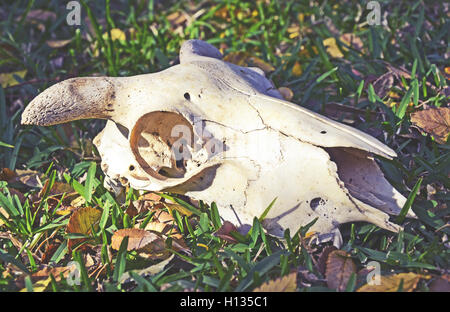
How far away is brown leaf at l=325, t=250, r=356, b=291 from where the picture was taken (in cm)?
244

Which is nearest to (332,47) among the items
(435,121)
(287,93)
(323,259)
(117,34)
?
(287,93)

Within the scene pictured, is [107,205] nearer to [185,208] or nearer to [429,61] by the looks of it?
[185,208]

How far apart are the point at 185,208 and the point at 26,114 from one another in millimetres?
947

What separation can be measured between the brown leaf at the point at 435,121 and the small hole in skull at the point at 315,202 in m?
1.02

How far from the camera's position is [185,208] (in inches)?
113

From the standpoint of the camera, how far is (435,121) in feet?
10.6

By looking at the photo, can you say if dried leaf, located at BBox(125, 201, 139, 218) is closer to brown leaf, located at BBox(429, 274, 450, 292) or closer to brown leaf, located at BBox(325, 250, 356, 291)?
brown leaf, located at BBox(325, 250, 356, 291)

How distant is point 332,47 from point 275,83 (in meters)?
0.65

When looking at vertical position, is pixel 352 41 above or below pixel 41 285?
above

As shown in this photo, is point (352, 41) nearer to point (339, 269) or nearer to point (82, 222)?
point (339, 269)

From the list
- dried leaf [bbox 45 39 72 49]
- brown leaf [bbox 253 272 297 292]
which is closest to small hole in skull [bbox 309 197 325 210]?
brown leaf [bbox 253 272 297 292]

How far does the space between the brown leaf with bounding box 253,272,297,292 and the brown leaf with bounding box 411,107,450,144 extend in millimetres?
1420

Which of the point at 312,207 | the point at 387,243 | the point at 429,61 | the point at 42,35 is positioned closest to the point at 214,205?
the point at 312,207

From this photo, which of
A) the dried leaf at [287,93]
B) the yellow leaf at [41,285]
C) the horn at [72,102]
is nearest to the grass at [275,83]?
the yellow leaf at [41,285]
